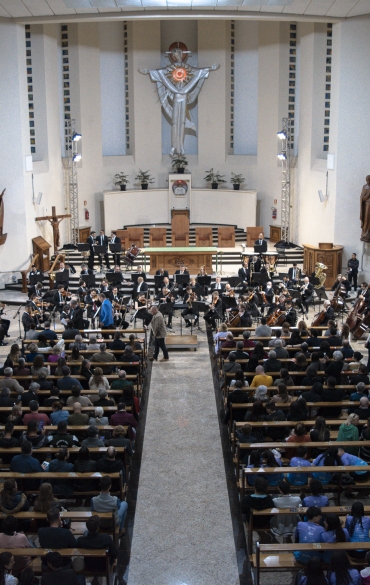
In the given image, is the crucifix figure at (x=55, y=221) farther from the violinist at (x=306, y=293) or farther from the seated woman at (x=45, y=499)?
the seated woman at (x=45, y=499)

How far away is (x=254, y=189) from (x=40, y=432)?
19.2 m

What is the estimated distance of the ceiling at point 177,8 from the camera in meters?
19.6

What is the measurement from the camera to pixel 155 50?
26984 millimetres

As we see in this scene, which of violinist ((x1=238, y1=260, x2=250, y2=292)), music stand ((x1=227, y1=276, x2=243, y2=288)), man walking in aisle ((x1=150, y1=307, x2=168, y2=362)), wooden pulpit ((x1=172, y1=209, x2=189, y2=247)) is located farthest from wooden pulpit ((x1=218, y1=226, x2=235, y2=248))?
man walking in aisle ((x1=150, y1=307, x2=168, y2=362))

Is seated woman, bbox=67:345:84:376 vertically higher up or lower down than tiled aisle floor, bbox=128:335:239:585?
higher up

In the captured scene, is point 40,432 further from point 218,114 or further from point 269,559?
point 218,114

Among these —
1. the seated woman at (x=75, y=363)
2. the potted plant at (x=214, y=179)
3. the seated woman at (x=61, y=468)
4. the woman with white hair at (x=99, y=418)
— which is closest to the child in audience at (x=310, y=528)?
the seated woman at (x=61, y=468)

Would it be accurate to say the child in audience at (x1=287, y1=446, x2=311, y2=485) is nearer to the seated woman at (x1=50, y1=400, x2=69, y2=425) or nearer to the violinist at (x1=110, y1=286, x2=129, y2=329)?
the seated woman at (x1=50, y1=400, x2=69, y2=425)

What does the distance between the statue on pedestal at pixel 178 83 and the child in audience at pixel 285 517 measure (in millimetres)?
21518

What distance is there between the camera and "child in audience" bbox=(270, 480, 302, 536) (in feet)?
24.9

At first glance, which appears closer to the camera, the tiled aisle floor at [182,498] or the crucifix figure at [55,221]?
the tiled aisle floor at [182,498]

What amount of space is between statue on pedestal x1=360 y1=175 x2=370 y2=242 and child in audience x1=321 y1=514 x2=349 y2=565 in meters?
14.9

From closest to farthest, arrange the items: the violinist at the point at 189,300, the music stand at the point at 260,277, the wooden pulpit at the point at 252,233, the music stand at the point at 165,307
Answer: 1. the music stand at the point at 165,307
2. the violinist at the point at 189,300
3. the music stand at the point at 260,277
4. the wooden pulpit at the point at 252,233

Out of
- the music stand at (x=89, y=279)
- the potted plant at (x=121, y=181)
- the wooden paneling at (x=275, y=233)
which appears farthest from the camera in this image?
the potted plant at (x=121, y=181)
